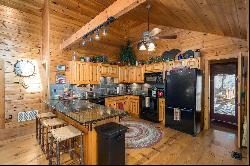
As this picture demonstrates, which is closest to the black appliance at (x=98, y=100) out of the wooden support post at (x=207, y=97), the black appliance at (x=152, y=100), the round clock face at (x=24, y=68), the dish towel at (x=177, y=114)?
the black appliance at (x=152, y=100)

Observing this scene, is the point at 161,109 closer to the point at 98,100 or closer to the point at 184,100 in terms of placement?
the point at 184,100

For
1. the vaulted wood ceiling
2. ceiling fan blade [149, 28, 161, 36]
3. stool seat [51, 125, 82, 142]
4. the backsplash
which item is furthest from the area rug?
the vaulted wood ceiling

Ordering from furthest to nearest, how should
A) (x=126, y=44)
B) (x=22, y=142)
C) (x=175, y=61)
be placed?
1. (x=126, y=44)
2. (x=175, y=61)
3. (x=22, y=142)

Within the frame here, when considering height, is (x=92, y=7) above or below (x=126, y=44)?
above

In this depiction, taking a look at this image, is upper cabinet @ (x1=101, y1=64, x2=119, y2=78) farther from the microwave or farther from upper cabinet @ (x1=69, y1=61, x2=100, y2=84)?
the microwave

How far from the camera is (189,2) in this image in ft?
8.91

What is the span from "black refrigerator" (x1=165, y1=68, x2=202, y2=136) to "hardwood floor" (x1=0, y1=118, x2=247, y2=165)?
12.0 inches

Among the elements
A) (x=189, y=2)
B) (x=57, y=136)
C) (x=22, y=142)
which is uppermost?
(x=189, y=2)

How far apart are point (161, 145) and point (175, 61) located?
283cm

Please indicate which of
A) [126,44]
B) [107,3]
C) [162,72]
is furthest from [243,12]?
[126,44]

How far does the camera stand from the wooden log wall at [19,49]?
15.6 ft

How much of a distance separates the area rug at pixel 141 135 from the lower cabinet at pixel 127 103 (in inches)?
34.9

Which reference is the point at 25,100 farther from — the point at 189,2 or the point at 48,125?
the point at 189,2

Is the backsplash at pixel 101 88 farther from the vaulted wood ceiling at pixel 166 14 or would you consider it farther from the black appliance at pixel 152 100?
the vaulted wood ceiling at pixel 166 14
